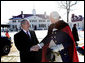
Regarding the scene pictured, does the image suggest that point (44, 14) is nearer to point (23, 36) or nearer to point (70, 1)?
point (70, 1)

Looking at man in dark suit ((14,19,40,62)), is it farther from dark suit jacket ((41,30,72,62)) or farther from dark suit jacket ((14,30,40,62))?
dark suit jacket ((41,30,72,62))

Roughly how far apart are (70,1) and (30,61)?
27.7m

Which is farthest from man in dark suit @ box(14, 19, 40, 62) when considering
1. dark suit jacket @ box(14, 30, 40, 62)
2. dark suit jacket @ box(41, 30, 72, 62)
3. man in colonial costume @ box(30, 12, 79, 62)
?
dark suit jacket @ box(41, 30, 72, 62)

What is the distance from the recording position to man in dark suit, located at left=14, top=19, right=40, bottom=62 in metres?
3.73

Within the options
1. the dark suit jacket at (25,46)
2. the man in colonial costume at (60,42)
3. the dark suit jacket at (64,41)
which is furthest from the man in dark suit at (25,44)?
the dark suit jacket at (64,41)

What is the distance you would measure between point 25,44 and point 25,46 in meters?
0.05

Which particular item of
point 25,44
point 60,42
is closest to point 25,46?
point 25,44

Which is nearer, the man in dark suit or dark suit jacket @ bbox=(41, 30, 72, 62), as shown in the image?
dark suit jacket @ bbox=(41, 30, 72, 62)

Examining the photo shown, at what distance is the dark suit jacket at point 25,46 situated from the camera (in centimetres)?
373

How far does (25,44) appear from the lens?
12.3 feet

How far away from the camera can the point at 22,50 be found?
3725 mm

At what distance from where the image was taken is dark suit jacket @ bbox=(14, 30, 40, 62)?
3.73 metres

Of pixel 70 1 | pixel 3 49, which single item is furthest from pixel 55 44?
pixel 70 1

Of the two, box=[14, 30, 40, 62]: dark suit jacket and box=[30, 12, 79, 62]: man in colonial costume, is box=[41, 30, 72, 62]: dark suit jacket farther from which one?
box=[14, 30, 40, 62]: dark suit jacket
